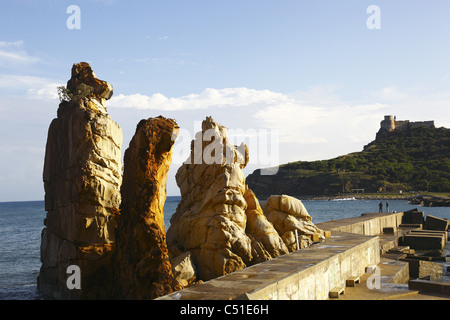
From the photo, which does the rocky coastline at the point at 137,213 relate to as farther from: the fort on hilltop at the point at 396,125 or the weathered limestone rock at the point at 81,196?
the fort on hilltop at the point at 396,125

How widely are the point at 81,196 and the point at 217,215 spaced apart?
13.7 ft

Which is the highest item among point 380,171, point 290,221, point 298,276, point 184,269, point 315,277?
point 380,171

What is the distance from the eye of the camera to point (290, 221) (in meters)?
16.8

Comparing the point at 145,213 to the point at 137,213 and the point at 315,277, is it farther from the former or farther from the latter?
the point at 315,277

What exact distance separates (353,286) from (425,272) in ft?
16.2

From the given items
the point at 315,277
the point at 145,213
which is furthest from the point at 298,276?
the point at 145,213

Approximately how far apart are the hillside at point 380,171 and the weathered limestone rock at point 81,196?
11022 cm

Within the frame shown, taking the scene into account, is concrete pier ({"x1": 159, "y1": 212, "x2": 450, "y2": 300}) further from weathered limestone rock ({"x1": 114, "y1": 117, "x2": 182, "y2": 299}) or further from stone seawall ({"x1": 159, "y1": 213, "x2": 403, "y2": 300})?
weathered limestone rock ({"x1": 114, "y1": 117, "x2": 182, "y2": 299})

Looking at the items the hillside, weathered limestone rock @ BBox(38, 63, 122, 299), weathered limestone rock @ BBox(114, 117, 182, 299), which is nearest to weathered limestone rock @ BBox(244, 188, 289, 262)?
weathered limestone rock @ BBox(114, 117, 182, 299)

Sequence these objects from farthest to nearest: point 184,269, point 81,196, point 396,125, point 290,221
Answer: point 396,125 < point 290,221 < point 184,269 < point 81,196

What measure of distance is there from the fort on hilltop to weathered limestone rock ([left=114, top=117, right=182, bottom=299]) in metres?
155

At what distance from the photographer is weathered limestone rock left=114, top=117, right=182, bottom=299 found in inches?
433
